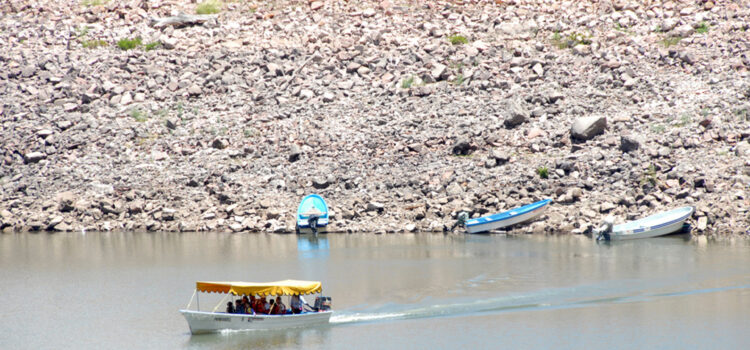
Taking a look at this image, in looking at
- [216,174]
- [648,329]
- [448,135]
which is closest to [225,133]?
[216,174]

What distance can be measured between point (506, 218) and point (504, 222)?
0.36 meters

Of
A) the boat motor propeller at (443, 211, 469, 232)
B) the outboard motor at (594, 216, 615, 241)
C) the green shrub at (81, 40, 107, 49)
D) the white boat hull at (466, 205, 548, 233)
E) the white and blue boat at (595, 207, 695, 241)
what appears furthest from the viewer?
the green shrub at (81, 40, 107, 49)

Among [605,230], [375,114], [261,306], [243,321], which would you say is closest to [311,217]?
[375,114]

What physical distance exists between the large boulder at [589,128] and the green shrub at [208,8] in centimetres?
3578

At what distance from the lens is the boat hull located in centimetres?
4654

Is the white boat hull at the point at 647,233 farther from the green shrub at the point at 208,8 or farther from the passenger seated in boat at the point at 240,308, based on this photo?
the green shrub at the point at 208,8

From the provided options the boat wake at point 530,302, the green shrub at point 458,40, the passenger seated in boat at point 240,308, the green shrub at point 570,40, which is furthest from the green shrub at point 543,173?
the passenger seated in boat at point 240,308

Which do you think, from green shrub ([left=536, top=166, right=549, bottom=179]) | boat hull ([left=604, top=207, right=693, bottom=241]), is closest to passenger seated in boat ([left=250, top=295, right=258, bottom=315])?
boat hull ([left=604, top=207, right=693, bottom=241])

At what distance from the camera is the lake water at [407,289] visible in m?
28.8

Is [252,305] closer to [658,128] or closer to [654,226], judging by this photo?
[654,226]

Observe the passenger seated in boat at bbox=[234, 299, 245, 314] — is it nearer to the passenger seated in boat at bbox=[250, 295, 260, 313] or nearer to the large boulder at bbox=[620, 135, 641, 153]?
the passenger seated in boat at bbox=[250, 295, 260, 313]

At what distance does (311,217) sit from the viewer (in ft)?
167

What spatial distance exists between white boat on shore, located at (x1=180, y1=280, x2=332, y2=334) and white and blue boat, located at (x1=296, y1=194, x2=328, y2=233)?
67.1 ft

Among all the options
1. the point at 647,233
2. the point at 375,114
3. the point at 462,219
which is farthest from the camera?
the point at 375,114
